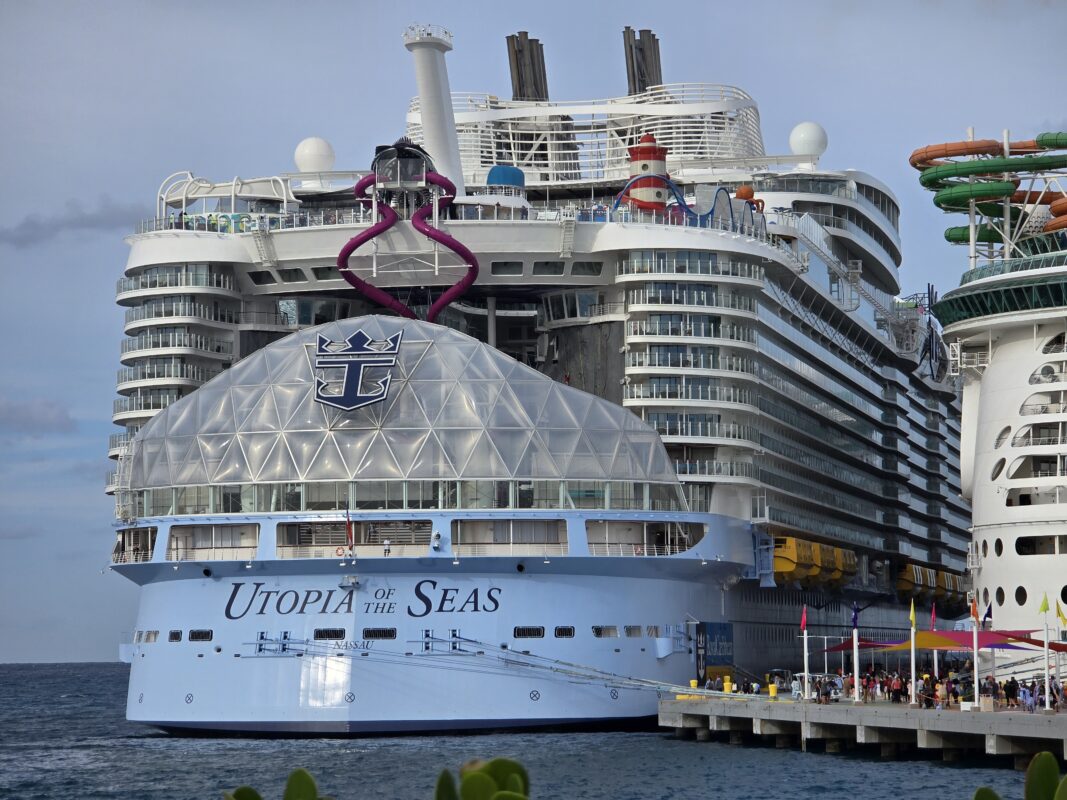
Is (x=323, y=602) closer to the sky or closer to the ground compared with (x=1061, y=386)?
closer to the ground

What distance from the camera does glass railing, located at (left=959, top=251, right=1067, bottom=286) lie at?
204 feet

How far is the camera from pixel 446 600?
168 feet

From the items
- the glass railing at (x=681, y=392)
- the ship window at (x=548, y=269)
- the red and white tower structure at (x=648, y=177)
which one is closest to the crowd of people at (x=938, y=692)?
the glass railing at (x=681, y=392)

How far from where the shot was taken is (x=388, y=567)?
2007 inches

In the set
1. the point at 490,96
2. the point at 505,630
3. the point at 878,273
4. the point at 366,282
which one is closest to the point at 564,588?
the point at 505,630

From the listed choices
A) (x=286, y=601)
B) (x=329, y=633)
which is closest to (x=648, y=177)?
(x=286, y=601)

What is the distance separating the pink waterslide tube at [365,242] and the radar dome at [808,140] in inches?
1276

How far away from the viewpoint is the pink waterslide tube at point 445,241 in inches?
2370

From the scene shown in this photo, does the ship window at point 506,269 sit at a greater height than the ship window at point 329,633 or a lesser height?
greater

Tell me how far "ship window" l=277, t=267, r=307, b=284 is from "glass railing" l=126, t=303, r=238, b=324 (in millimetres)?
2297

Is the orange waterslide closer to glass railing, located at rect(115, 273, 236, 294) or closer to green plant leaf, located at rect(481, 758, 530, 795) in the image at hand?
glass railing, located at rect(115, 273, 236, 294)

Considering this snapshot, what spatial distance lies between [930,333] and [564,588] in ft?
200

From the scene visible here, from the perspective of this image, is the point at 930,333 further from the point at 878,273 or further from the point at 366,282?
the point at 366,282

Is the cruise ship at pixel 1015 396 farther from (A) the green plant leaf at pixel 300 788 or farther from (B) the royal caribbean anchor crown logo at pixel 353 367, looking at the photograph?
(A) the green plant leaf at pixel 300 788
